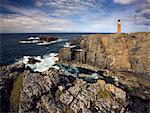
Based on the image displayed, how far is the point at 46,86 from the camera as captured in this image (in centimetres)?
1430

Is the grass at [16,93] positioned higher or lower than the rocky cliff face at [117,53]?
lower

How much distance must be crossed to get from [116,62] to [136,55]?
234cm

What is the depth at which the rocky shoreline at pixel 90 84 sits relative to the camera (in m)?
13.3

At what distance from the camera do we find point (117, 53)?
21422mm

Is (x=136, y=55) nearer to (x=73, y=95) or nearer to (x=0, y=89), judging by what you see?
(x=73, y=95)

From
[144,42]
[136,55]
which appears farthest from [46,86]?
[144,42]

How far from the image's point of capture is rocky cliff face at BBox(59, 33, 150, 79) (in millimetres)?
19931

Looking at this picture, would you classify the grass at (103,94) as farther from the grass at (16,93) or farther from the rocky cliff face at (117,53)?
the rocky cliff face at (117,53)

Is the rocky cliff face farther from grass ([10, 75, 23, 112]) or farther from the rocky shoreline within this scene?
grass ([10, 75, 23, 112])

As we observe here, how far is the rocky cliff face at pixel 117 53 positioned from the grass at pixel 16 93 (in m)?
8.30

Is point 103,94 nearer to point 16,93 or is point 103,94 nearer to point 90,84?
point 90,84

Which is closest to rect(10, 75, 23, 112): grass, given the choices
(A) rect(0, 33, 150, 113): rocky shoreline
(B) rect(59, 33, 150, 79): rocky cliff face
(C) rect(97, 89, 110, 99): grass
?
(A) rect(0, 33, 150, 113): rocky shoreline

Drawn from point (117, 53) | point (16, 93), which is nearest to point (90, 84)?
point (16, 93)

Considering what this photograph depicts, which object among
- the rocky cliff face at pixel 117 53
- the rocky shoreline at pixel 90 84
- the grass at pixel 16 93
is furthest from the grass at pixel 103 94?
the rocky cliff face at pixel 117 53
